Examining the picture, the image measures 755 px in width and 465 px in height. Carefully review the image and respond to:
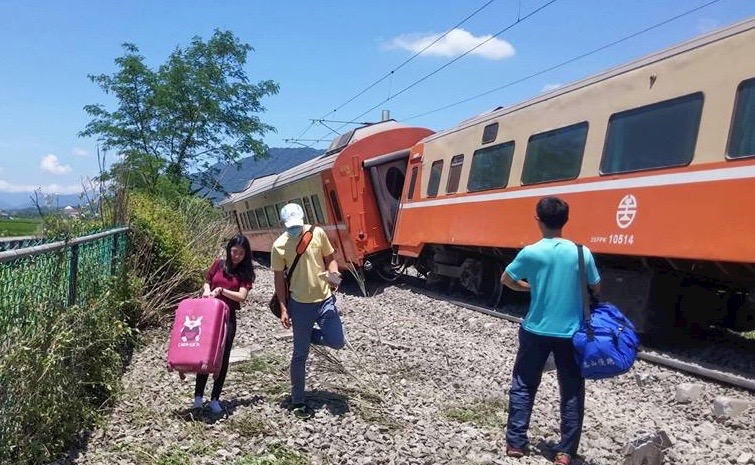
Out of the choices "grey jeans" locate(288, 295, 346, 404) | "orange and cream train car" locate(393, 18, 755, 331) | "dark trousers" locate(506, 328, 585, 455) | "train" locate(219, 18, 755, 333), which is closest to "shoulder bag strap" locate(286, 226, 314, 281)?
"grey jeans" locate(288, 295, 346, 404)

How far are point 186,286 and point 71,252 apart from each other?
4.49 meters

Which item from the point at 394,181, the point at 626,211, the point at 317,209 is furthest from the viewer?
the point at 317,209

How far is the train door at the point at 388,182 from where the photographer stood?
53.3 feet

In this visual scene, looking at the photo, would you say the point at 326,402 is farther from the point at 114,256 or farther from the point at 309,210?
the point at 309,210

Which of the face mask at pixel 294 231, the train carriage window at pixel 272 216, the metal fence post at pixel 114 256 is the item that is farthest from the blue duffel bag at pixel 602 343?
the train carriage window at pixel 272 216

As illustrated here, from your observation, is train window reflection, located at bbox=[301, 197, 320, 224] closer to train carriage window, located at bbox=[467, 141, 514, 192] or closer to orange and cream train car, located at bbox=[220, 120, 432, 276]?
orange and cream train car, located at bbox=[220, 120, 432, 276]

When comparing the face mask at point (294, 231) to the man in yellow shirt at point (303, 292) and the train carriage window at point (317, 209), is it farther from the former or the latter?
the train carriage window at point (317, 209)

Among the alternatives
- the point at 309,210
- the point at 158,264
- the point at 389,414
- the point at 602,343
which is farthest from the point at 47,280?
the point at 309,210

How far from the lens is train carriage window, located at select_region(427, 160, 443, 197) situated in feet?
46.2

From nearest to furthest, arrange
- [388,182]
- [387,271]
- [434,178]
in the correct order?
[434,178]
[388,182]
[387,271]

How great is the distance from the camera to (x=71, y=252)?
5.88 meters

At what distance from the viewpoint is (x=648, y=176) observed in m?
8.05

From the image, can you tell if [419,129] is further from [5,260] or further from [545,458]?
[5,260]

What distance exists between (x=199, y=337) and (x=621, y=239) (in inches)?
202
